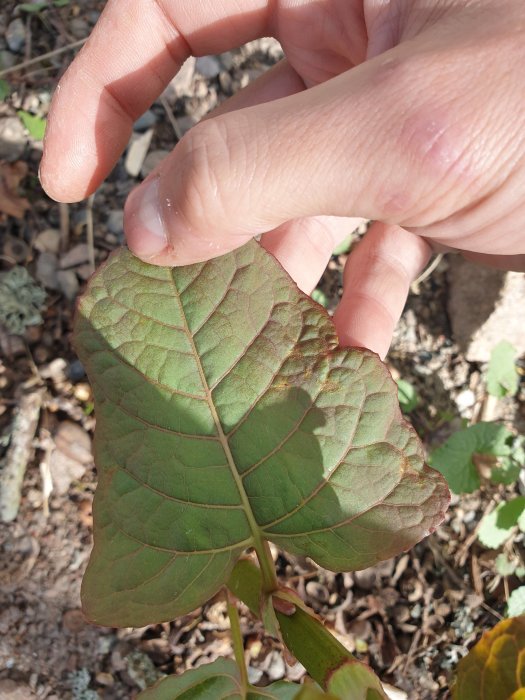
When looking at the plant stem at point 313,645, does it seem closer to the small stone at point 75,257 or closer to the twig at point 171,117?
the small stone at point 75,257

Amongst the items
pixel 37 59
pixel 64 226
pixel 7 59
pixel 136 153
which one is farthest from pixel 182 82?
pixel 64 226

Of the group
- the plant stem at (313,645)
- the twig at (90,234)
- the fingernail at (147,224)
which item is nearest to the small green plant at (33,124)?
the twig at (90,234)

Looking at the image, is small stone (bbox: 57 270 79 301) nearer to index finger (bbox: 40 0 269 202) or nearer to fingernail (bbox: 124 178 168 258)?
index finger (bbox: 40 0 269 202)

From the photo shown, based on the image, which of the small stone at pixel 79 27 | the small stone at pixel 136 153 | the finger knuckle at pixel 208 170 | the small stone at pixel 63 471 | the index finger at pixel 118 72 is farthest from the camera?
the small stone at pixel 79 27

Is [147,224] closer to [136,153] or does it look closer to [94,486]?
[94,486]

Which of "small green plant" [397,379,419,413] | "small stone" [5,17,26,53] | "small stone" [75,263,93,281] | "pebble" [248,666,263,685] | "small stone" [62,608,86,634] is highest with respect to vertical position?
"small stone" [5,17,26,53]

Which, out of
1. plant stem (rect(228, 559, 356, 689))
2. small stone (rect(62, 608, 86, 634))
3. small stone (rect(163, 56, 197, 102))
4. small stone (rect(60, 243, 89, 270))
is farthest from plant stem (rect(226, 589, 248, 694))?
small stone (rect(163, 56, 197, 102))
